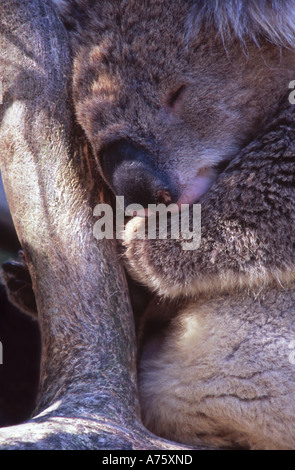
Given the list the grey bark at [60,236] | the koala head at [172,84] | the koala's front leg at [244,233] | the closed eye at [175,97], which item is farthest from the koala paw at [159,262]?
the closed eye at [175,97]

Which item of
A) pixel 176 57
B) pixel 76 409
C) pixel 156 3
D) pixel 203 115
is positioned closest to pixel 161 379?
pixel 76 409

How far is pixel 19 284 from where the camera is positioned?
2395 millimetres

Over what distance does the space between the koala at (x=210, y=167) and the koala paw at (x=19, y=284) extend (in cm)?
61

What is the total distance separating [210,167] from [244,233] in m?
0.34

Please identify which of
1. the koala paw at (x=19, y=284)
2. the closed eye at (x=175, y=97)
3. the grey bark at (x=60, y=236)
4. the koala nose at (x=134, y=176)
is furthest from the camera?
the koala paw at (x=19, y=284)

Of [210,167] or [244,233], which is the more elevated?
[210,167]

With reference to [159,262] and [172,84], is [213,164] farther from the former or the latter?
[159,262]

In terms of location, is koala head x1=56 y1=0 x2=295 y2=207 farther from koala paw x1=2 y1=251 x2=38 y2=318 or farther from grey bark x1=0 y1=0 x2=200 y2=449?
koala paw x1=2 y1=251 x2=38 y2=318

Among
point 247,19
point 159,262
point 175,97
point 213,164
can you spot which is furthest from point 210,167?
point 247,19

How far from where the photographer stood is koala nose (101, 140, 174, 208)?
1918 millimetres

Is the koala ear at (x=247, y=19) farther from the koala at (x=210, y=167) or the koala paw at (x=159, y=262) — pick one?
the koala paw at (x=159, y=262)

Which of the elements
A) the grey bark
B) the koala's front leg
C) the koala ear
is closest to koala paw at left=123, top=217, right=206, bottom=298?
the koala's front leg

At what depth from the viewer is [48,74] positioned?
6.75 feet

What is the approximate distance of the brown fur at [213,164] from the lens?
1.96m
